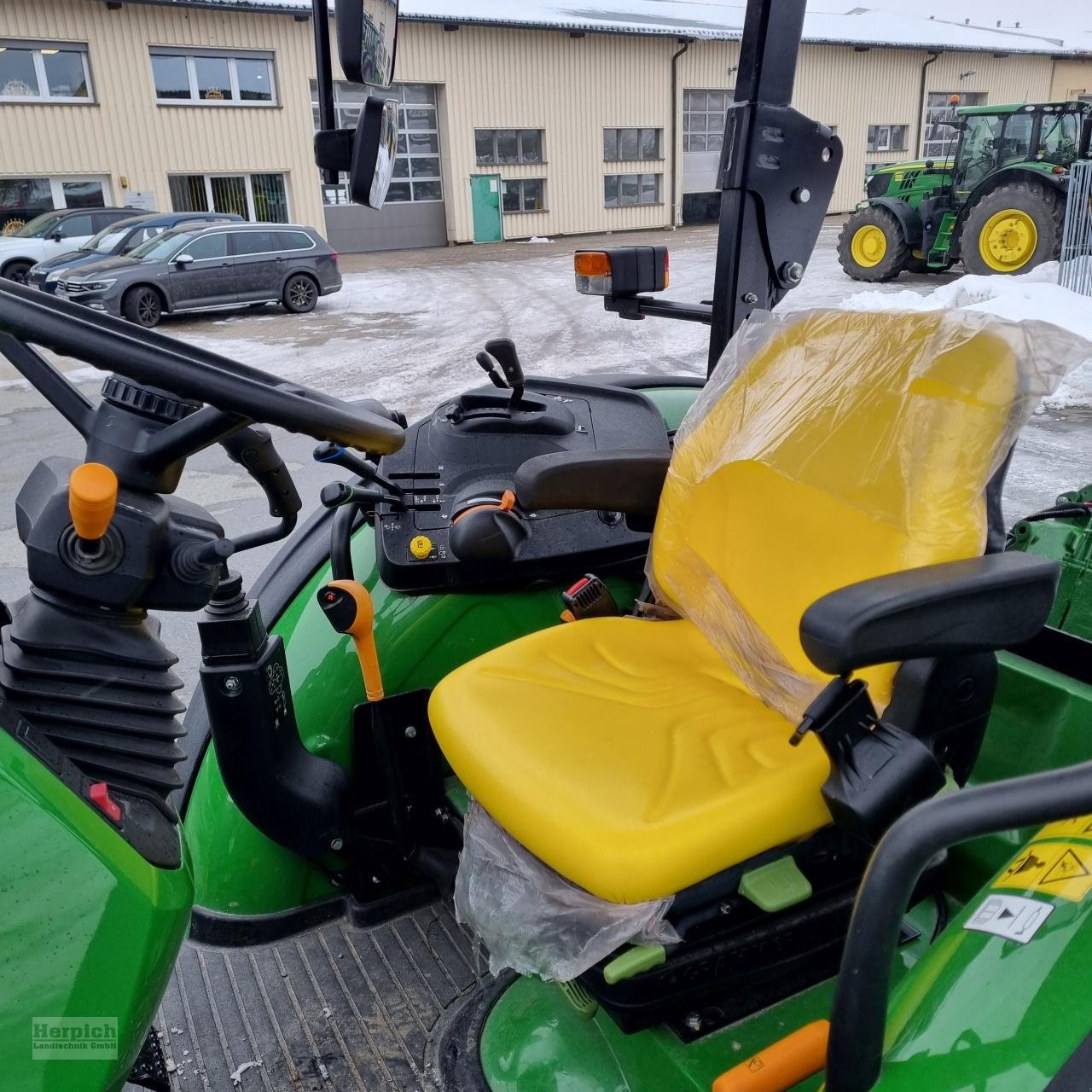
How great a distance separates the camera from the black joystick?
162cm

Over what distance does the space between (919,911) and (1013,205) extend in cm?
948

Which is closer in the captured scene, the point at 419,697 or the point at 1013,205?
the point at 419,697

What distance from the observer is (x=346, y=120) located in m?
1.35

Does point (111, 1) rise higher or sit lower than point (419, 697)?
higher

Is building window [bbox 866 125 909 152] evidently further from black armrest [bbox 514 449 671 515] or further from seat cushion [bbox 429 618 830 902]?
seat cushion [bbox 429 618 830 902]

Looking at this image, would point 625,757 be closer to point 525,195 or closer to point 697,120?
point 697,120

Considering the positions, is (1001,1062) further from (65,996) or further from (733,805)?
(65,996)

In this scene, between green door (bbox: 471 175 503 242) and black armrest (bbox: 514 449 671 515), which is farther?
green door (bbox: 471 175 503 242)

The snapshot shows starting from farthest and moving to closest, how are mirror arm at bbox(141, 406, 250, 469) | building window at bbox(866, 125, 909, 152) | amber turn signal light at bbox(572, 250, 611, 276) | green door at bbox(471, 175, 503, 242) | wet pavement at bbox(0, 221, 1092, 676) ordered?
green door at bbox(471, 175, 503, 242) < building window at bbox(866, 125, 909, 152) < wet pavement at bbox(0, 221, 1092, 676) < amber turn signal light at bbox(572, 250, 611, 276) < mirror arm at bbox(141, 406, 250, 469)

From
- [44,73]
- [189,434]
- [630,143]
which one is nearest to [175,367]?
[189,434]

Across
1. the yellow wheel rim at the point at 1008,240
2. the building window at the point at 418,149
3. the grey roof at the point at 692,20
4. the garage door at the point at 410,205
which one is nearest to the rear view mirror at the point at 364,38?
the grey roof at the point at 692,20

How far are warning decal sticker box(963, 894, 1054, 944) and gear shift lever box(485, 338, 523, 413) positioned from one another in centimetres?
104

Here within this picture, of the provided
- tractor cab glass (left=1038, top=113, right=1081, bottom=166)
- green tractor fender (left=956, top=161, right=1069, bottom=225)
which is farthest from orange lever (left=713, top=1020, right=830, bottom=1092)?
tractor cab glass (left=1038, top=113, right=1081, bottom=166)

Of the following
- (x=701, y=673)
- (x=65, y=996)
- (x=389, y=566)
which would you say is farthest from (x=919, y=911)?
(x=65, y=996)
